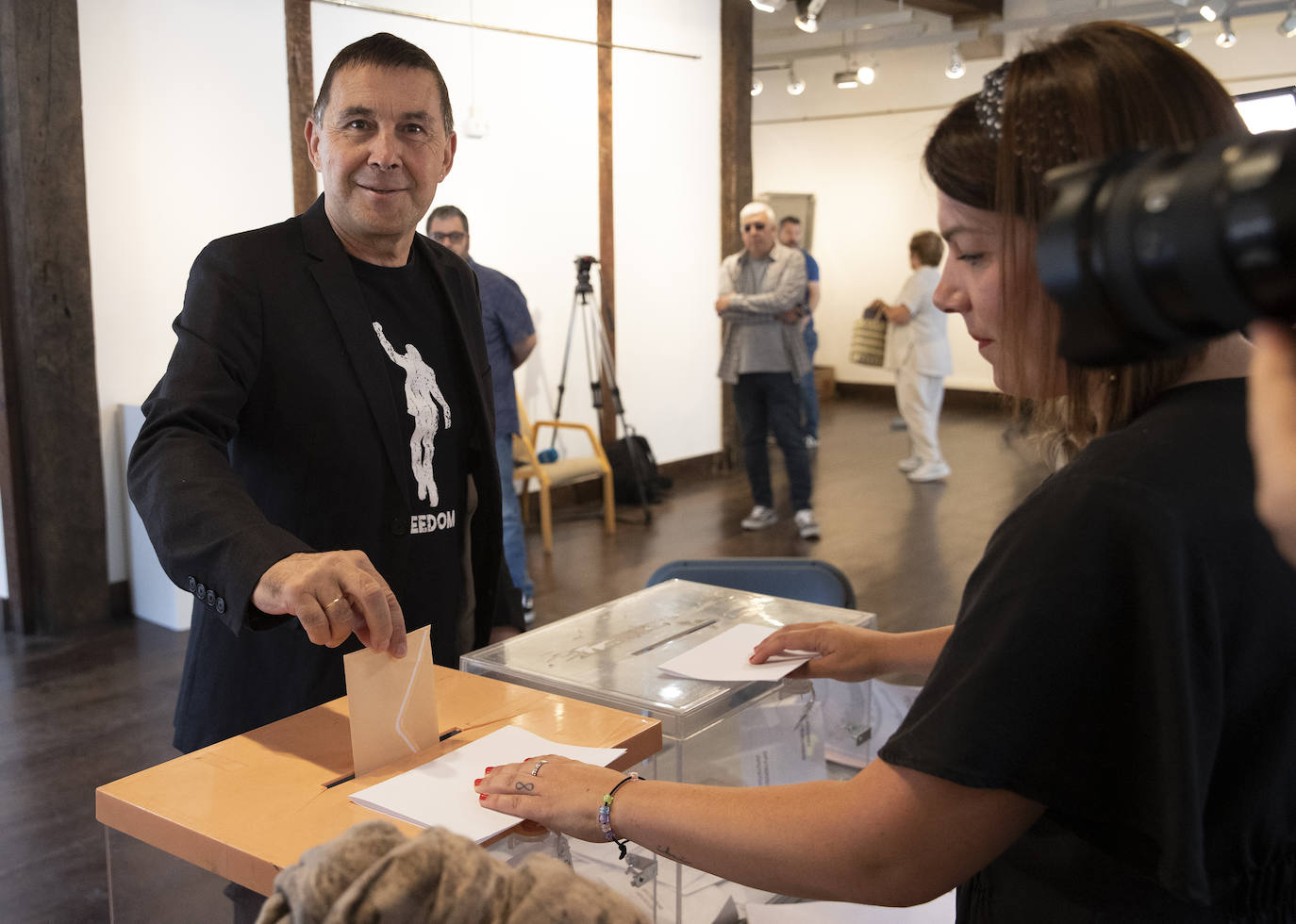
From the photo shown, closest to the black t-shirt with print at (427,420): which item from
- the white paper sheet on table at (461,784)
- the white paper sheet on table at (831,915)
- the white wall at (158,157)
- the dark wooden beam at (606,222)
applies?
the white paper sheet on table at (461,784)

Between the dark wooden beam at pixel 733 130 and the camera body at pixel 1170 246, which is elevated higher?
the dark wooden beam at pixel 733 130

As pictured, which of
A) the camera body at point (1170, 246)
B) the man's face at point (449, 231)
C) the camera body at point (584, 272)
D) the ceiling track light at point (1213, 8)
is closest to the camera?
the camera body at point (1170, 246)

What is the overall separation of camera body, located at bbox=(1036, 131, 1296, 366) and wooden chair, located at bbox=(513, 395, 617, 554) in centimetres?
495

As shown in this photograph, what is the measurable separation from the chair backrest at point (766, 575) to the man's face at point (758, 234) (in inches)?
A: 151

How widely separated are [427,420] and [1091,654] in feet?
3.88

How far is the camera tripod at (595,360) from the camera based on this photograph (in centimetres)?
662

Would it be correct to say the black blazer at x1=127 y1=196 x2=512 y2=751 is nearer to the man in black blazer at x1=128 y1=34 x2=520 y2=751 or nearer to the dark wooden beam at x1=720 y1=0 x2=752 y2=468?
the man in black blazer at x1=128 y1=34 x2=520 y2=751

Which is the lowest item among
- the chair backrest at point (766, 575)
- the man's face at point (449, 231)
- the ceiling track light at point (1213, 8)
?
the chair backrest at point (766, 575)

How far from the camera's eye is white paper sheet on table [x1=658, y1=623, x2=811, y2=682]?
1.56 meters

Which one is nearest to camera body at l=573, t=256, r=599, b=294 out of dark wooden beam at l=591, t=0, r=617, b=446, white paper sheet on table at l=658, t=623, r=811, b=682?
dark wooden beam at l=591, t=0, r=617, b=446

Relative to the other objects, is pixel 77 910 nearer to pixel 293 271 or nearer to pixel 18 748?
pixel 18 748

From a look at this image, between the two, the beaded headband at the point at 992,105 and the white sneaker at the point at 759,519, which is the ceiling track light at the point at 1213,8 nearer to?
the white sneaker at the point at 759,519

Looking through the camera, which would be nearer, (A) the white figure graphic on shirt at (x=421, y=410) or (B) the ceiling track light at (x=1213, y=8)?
(A) the white figure graphic on shirt at (x=421, y=410)

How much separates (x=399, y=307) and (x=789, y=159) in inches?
473
